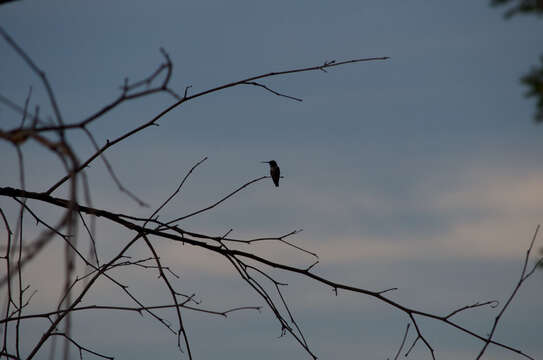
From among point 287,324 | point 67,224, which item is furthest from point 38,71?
point 287,324

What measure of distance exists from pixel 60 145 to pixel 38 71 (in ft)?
0.47

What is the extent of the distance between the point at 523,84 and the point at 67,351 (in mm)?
12416

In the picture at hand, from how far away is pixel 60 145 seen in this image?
734mm

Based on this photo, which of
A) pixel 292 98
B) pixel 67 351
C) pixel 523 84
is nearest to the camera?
pixel 67 351

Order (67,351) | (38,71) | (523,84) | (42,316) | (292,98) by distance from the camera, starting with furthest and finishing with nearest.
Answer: (523,84) → (42,316) → (292,98) → (38,71) → (67,351)

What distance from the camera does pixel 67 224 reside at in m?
0.78

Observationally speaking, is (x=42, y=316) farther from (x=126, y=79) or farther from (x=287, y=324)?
(x=126, y=79)

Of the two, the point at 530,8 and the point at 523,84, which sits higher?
the point at 530,8

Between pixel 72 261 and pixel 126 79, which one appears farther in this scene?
pixel 126 79

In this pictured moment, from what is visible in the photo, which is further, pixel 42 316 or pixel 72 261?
pixel 42 316

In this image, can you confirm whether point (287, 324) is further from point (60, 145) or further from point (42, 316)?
point (60, 145)

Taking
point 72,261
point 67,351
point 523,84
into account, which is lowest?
point 67,351

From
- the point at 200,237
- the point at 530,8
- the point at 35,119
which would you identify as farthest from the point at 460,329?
the point at 530,8

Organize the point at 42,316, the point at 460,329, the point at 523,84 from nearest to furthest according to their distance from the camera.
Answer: the point at 460,329 → the point at 42,316 → the point at 523,84
